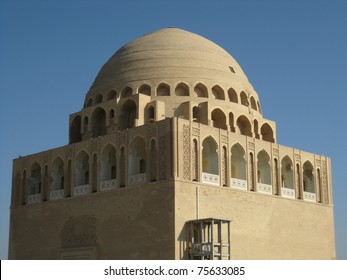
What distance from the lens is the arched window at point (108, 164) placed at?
914 inches

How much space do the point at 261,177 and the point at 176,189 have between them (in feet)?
16.9

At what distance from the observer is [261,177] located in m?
24.4

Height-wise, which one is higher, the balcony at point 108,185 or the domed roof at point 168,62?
the domed roof at point 168,62

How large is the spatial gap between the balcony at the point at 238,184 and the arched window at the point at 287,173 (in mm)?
2867

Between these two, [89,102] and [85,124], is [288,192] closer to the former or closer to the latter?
[85,124]

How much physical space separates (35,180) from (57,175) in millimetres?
1575

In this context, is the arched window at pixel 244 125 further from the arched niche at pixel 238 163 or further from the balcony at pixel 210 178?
the balcony at pixel 210 178

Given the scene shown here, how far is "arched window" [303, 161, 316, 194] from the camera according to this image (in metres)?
26.0

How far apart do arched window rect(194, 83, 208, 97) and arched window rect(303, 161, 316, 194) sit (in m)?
5.11

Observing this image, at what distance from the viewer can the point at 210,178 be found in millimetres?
21859

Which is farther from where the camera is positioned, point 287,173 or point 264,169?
point 287,173

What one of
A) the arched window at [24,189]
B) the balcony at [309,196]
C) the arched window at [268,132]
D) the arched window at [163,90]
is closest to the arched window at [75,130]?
the arched window at [24,189]

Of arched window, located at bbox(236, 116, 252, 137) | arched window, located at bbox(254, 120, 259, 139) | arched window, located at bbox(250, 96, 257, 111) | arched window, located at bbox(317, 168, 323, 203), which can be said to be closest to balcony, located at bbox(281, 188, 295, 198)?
arched window, located at bbox(317, 168, 323, 203)

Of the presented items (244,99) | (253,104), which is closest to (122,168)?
(244,99)
